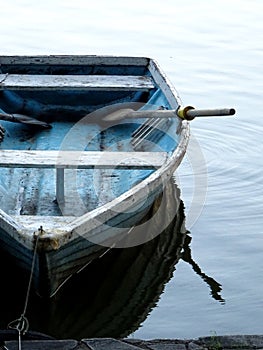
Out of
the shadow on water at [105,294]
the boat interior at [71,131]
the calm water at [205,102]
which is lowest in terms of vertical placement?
the calm water at [205,102]

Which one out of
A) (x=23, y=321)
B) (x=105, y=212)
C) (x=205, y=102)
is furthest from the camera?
(x=205, y=102)

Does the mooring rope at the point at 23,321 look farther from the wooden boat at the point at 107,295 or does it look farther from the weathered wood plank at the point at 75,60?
the weathered wood plank at the point at 75,60

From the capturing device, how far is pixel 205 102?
34.1ft

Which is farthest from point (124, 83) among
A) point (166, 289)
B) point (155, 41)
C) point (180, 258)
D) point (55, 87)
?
point (155, 41)

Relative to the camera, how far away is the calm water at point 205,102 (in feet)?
17.6

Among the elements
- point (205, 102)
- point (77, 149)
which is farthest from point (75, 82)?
point (205, 102)

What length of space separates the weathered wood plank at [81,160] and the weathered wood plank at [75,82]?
192 centimetres

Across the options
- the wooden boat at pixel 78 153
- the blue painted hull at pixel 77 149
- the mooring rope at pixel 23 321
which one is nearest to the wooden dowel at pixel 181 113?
the wooden boat at pixel 78 153

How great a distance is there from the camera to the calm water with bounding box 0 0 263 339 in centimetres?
537

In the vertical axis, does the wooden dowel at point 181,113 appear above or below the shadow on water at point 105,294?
above

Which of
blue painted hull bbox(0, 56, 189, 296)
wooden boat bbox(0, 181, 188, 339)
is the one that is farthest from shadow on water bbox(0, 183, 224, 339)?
blue painted hull bbox(0, 56, 189, 296)

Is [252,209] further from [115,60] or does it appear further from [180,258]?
[115,60]

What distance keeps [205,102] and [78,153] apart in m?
5.01

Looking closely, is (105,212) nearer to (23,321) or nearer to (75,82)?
(23,321)
